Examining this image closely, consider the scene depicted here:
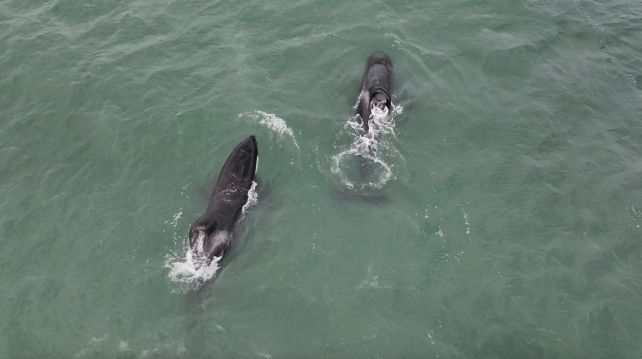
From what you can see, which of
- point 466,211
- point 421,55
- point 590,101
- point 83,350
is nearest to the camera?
point 83,350

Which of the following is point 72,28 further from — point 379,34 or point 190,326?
point 190,326

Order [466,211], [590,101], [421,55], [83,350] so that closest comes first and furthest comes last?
1. [83,350]
2. [466,211]
3. [590,101]
4. [421,55]

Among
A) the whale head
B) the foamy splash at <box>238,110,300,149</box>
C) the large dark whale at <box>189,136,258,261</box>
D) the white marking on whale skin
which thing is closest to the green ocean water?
the foamy splash at <box>238,110,300,149</box>

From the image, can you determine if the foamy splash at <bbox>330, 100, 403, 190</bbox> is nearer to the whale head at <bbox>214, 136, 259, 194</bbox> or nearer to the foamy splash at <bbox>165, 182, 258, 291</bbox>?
the whale head at <bbox>214, 136, 259, 194</bbox>

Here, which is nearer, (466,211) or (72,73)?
(466,211)

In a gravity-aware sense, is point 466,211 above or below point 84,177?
below

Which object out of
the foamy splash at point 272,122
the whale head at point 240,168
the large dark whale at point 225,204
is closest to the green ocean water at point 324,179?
the foamy splash at point 272,122

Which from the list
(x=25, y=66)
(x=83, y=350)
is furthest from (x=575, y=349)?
(x=25, y=66)
